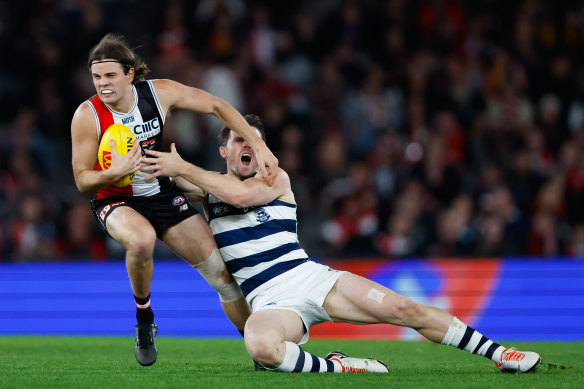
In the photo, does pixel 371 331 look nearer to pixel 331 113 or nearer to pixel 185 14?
pixel 331 113

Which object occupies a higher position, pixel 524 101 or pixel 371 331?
pixel 524 101

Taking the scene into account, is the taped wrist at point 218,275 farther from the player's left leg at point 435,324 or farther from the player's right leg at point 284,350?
the player's left leg at point 435,324

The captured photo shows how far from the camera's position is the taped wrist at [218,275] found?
638 centimetres

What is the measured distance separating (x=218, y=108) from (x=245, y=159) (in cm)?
40

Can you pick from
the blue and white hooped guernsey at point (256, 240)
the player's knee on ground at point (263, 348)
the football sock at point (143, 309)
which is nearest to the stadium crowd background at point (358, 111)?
the blue and white hooped guernsey at point (256, 240)

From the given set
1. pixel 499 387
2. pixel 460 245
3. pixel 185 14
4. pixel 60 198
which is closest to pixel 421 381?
pixel 499 387

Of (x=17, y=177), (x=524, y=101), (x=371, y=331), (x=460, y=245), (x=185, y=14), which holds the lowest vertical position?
(x=371, y=331)

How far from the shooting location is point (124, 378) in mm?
5344

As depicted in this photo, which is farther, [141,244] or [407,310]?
[141,244]

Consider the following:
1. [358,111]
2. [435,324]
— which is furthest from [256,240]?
[358,111]

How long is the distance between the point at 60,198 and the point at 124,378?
6.64 meters

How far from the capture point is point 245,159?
6.41m

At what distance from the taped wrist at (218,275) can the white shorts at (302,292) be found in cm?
53

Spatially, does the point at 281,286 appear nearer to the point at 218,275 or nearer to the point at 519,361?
the point at 218,275
